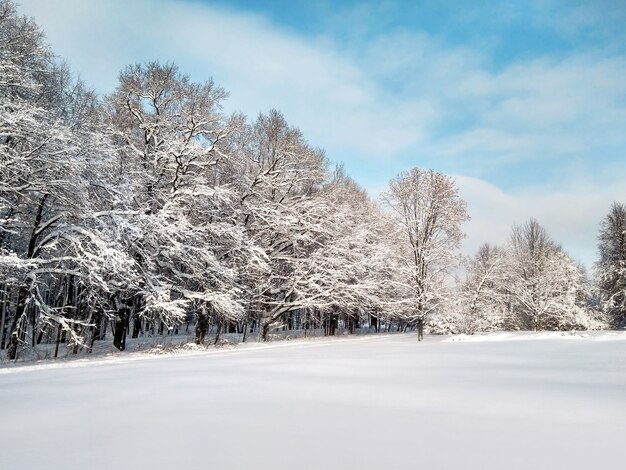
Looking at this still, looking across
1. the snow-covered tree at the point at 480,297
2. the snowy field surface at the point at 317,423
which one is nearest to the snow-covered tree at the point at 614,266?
the snow-covered tree at the point at 480,297

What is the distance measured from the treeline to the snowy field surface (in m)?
9.43

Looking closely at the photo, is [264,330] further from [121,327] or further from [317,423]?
[317,423]

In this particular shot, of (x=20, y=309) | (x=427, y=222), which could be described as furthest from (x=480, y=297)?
(x=20, y=309)

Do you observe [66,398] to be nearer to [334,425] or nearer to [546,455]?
[334,425]

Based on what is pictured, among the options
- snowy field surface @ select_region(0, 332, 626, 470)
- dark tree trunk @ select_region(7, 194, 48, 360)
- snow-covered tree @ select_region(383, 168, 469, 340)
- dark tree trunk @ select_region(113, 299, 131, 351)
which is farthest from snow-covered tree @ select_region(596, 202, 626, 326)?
dark tree trunk @ select_region(7, 194, 48, 360)

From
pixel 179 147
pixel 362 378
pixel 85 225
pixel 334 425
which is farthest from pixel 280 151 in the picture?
pixel 334 425

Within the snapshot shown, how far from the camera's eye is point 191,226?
21.0 meters

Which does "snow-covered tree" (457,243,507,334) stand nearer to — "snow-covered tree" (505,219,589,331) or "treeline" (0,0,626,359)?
"treeline" (0,0,626,359)

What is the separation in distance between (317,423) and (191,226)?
17.5 meters

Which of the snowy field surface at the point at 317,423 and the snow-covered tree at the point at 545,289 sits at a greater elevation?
the snow-covered tree at the point at 545,289

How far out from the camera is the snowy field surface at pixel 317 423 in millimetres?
3621

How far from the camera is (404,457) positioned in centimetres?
364

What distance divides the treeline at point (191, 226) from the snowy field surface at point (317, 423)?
943 centimetres

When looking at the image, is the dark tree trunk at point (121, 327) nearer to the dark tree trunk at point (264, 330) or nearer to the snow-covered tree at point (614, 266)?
the dark tree trunk at point (264, 330)
